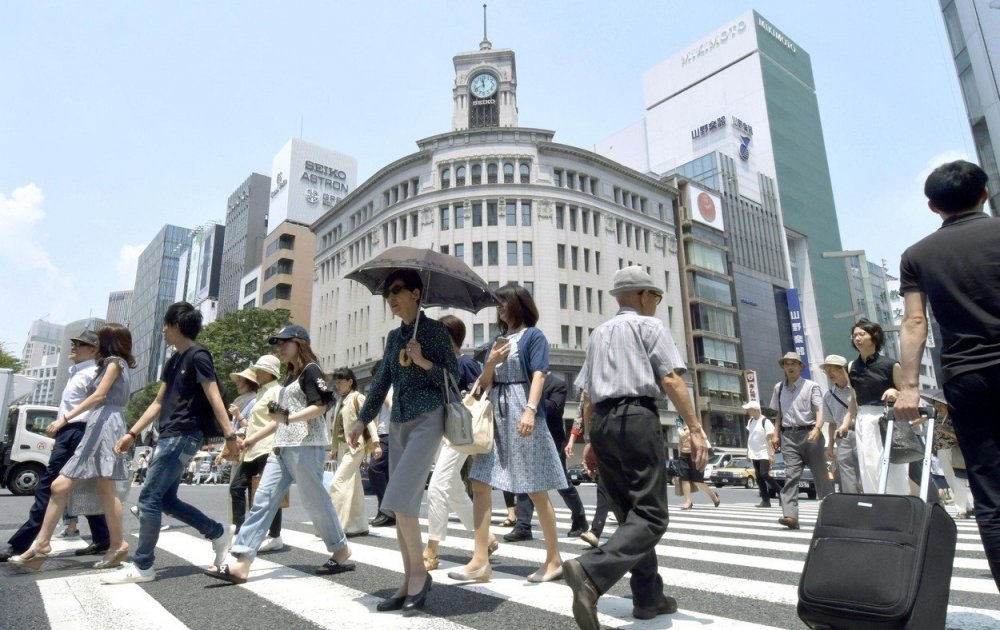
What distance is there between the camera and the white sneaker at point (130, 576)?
395 centimetres

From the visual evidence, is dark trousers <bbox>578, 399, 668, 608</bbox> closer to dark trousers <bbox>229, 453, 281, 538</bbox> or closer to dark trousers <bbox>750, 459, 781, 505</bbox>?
dark trousers <bbox>229, 453, 281, 538</bbox>

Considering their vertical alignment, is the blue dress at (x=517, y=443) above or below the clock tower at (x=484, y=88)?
below

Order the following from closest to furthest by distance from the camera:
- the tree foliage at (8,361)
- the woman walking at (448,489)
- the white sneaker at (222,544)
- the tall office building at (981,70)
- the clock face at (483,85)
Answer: the white sneaker at (222,544) < the woman walking at (448,489) < the tall office building at (981,70) < the tree foliage at (8,361) < the clock face at (483,85)

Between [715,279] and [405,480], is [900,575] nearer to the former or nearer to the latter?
[405,480]

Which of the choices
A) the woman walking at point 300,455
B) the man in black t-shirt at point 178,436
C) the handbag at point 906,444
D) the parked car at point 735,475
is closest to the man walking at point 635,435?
the woman walking at point 300,455

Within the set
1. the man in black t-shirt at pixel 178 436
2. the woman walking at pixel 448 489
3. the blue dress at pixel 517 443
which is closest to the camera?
the blue dress at pixel 517 443

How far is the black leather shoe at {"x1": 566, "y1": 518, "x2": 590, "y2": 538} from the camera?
19.6 ft

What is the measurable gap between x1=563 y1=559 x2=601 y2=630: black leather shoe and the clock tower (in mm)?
57545

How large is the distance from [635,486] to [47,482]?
4.78 meters

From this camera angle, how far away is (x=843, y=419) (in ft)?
20.2

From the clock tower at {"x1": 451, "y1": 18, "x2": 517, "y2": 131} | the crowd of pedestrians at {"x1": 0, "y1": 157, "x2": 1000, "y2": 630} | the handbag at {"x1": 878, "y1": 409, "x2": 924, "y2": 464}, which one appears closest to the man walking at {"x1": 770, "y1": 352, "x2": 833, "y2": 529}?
the crowd of pedestrians at {"x1": 0, "y1": 157, "x2": 1000, "y2": 630}

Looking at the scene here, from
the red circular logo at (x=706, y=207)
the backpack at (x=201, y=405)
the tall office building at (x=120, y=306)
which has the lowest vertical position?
the backpack at (x=201, y=405)

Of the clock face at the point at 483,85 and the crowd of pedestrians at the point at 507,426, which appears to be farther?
the clock face at the point at 483,85

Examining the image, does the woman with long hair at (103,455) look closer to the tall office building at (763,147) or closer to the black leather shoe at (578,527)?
the black leather shoe at (578,527)
